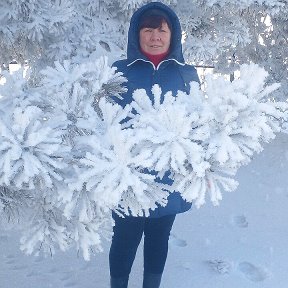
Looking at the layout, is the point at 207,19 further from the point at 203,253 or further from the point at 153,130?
the point at 153,130

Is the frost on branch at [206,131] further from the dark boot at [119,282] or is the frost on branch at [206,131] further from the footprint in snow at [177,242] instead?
the footprint in snow at [177,242]

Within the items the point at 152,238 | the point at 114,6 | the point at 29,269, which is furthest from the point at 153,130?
the point at 114,6

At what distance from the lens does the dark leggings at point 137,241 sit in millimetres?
2521

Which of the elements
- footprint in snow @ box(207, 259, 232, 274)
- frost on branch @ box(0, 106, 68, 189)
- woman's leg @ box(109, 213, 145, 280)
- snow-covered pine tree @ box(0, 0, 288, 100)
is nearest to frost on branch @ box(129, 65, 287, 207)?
frost on branch @ box(0, 106, 68, 189)

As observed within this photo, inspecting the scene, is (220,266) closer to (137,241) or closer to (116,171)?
(137,241)

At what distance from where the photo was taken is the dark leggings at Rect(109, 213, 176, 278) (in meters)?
2.52

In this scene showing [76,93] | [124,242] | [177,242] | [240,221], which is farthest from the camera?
[240,221]

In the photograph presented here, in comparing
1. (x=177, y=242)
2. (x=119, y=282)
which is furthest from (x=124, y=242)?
(x=177, y=242)

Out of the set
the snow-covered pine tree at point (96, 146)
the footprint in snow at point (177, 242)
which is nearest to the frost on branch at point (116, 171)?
the snow-covered pine tree at point (96, 146)

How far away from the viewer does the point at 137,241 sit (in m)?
2.63

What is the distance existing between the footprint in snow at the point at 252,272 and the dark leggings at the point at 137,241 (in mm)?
890

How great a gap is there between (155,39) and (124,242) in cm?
125

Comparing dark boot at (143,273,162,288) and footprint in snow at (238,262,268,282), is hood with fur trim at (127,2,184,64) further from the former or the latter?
footprint in snow at (238,262,268,282)

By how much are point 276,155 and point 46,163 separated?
605 centimetres
